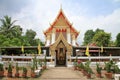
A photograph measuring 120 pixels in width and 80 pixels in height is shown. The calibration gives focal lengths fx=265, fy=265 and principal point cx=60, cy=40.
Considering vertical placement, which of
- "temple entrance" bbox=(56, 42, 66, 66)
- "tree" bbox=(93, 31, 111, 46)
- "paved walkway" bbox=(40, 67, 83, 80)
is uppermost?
"tree" bbox=(93, 31, 111, 46)

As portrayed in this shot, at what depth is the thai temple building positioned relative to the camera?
3028cm

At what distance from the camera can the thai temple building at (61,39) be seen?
99.3 ft

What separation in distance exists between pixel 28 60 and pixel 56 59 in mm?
3626

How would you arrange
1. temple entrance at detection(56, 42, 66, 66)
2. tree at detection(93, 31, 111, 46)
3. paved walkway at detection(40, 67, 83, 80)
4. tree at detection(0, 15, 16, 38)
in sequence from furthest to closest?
tree at detection(93, 31, 111, 46) → tree at detection(0, 15, 16, 38) → temple entrance at detection(56, 42, 66, 66) → paved walkway at detection(40, 67, 83, 80)

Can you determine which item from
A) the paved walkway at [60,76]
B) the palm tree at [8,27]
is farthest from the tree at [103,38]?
the paved walkway at [60,76]

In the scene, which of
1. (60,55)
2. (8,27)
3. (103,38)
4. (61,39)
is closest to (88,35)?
(103,38)

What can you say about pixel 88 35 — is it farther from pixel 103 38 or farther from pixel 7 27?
pixel 7 27

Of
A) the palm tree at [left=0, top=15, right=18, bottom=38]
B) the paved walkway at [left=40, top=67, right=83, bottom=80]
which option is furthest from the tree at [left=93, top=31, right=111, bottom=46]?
the paved walkway at [left=40, top=67, right=83, bottom=80]

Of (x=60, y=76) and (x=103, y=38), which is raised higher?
(x=103, y=38)

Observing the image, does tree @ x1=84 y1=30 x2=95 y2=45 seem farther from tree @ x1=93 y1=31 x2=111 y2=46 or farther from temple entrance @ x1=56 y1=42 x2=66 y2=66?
temple entrance @ x1=56 y1=42 x2=66 y2=66

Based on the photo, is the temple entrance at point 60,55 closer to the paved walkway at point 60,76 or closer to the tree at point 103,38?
the paved walkway at point 60,76

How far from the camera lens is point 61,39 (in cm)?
2980

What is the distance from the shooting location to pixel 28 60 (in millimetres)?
30031

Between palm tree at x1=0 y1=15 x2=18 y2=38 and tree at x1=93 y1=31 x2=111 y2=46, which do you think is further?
tree at x1=93 y1=31 x2=111 y2=46
